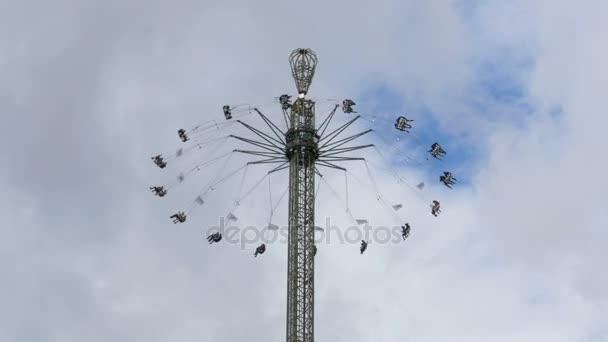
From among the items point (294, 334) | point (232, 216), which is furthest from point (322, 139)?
point (294, 334)

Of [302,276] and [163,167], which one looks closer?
[302,276]

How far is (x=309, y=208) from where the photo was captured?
17275 centimetres

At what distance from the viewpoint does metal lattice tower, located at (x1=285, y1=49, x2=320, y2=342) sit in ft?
548

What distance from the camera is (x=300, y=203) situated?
567ft

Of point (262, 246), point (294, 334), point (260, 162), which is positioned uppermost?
point (260, 162)

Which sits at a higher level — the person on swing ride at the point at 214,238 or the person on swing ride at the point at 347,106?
the person on swing ride at the point at 347,106

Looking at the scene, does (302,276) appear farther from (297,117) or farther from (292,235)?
(297,117)

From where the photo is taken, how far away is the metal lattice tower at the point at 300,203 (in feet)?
548

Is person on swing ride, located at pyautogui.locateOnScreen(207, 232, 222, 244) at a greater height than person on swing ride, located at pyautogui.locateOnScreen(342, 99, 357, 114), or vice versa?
person on swing ride, located at pyautogui.locateOnScreen(342, 99, 357, 114)

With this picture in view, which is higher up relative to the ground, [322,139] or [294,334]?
[322,139]

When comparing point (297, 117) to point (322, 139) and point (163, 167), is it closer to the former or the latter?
point (322, 139)

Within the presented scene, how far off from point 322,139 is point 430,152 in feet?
46.8

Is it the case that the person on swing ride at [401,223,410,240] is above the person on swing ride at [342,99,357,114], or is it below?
below

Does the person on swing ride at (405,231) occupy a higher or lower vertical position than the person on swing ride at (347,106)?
lower
